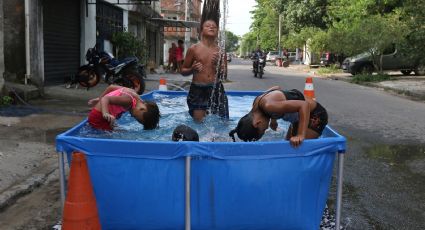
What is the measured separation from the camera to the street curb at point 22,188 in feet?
13.7

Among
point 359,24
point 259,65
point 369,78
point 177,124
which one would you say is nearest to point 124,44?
point 259,65

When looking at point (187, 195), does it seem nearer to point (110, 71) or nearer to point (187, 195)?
point (187, 195)

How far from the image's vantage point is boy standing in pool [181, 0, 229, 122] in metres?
5.68

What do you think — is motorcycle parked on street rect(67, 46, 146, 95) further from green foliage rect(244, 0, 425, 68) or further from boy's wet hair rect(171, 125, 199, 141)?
green foliage rect(244, 0, 425, 68)

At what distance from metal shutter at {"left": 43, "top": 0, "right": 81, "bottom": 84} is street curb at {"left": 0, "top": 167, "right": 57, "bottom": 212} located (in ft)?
27.8

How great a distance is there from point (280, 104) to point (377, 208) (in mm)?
1496

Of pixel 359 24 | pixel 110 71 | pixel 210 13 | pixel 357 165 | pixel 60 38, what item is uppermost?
pixel 359 24

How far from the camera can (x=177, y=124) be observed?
5898 millimetres

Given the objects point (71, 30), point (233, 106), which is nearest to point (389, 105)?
point (233, 106)

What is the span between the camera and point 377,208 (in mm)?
4297

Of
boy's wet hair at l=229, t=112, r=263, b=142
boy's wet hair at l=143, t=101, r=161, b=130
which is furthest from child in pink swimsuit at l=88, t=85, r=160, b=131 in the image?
boy's wet hair at l=229, t=112, r=263, b=142

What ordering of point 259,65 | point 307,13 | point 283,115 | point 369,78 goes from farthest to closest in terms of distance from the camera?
point 307,13, point 259,65, point 369,78, point 283,115

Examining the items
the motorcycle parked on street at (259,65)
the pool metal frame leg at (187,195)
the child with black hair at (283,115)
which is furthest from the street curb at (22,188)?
the motorcycle parked on street at (259,65)

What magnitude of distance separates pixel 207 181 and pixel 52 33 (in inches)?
446
